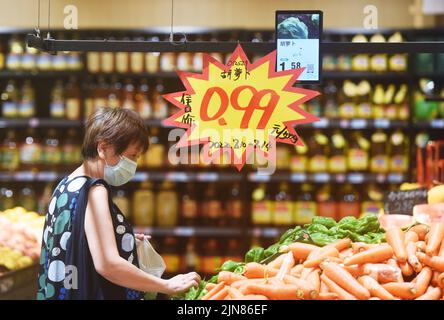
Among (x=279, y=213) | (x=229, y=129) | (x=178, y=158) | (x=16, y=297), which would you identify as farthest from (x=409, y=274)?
(x=279, y=213)

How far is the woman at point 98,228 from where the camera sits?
2.56m

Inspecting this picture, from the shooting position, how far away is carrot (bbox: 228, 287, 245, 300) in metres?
2.68

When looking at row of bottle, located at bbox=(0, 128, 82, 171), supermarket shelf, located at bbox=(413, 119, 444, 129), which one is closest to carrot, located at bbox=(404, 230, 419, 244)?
supermarket shelf, located at bbox=(413, 119, 444, 129)

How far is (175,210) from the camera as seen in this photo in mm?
5176

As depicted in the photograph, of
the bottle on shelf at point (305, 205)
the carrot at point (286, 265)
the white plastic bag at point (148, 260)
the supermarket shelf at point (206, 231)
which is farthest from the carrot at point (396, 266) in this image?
the bottle on shelf at point (305, 205)

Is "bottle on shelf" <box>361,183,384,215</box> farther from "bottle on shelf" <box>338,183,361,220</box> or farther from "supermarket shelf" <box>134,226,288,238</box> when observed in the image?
"supermarket shelf" <box>134,226,288,238</box>

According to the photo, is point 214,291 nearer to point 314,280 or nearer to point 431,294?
point 314,280

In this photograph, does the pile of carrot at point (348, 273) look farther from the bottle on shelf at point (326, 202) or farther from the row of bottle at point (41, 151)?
the row of bottle at point (41, 151)

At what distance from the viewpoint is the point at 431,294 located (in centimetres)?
260

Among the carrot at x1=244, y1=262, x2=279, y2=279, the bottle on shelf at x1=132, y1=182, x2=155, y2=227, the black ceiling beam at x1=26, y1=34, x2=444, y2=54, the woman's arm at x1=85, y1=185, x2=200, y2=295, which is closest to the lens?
the woman's arm at x1=85, y1=185, x2=200, y2=295

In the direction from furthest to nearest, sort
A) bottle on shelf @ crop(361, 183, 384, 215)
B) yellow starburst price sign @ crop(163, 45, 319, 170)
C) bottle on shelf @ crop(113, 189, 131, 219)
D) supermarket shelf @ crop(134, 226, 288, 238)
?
bottle on shelf @ crop(361, 183, 384, 215) → supermarket shelf @ crop(134, 226, 288, 238) → bottle on shelf @ crop(113, 189, 131, 219) → yellow starburst price sign @ crop(163, 45, 319, 170)

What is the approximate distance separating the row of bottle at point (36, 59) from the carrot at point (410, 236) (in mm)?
3216

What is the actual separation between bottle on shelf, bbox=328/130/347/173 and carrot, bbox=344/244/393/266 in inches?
101
